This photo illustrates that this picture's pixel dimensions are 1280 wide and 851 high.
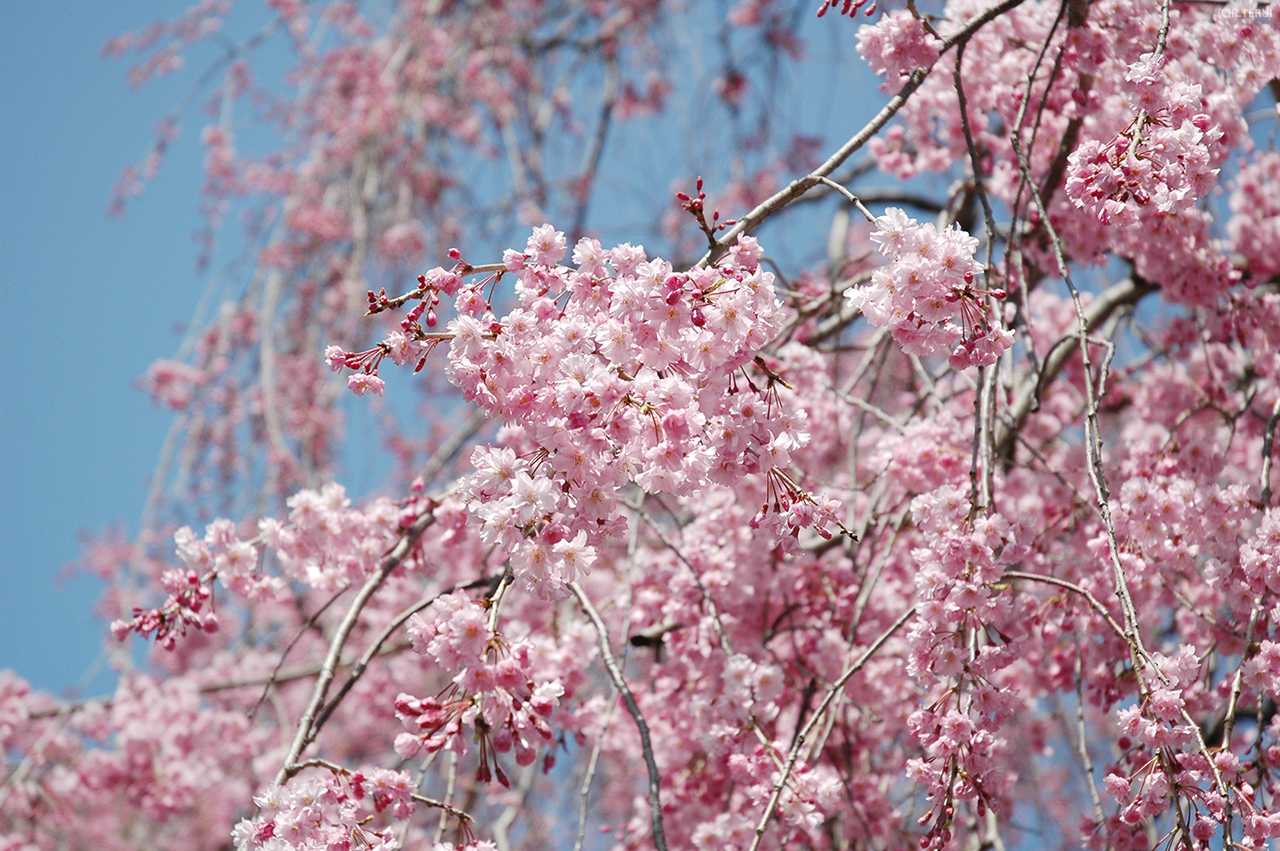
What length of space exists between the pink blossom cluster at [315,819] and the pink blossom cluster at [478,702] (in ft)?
0.61

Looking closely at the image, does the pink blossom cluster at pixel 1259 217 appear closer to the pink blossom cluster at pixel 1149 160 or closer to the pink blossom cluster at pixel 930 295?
the pink blossom cluster at pixel 1149 160

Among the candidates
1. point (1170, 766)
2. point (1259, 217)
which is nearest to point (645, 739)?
point (1170, 766)

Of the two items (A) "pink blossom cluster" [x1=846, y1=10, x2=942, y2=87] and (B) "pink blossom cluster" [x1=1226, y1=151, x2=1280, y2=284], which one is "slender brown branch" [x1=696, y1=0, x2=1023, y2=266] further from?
(B) "pink blossom cluster" [x1=1226, y1=151, x2=1280, y2=284]

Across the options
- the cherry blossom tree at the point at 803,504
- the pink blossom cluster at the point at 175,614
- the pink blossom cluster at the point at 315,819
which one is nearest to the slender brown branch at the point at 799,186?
the cherry blossom tree at the point at 803,504

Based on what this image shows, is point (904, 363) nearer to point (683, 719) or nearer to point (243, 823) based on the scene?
point (683, 719)

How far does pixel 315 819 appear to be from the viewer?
1568 mm

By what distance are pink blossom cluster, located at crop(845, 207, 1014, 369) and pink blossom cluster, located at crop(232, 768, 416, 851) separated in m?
1.14

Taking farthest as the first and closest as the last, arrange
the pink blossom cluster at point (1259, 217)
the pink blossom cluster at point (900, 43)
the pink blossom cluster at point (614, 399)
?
the pink blossom cluster at point (1259, 217) → the pink blossom cluster at point (900, 43) → the pink blossom cluster at point (614, 399)

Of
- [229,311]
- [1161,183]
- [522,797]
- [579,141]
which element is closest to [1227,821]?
[1161,183]

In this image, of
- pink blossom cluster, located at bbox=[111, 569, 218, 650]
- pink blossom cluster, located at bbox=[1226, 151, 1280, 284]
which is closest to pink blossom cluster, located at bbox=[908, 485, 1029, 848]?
pink blossom cluster, located at bbox=[111, 569, 218, 650]

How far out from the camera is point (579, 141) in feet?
21.0

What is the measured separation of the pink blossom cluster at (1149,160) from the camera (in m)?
1.55

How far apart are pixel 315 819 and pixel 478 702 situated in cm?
37

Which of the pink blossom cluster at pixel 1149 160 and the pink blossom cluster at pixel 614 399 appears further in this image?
the pink blossom cluster at pixel 1149 160
